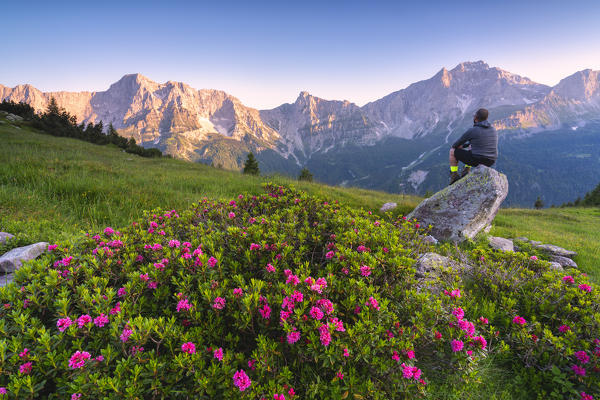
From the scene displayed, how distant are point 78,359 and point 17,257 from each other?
3.27 metres

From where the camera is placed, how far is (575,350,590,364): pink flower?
97.0 inches

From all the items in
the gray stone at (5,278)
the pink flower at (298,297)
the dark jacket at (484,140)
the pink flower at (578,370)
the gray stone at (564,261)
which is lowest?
the gray stone at (564,261)

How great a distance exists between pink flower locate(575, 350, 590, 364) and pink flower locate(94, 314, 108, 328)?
4.71 metres

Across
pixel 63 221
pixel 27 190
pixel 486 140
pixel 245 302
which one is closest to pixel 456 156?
pixel 486 140

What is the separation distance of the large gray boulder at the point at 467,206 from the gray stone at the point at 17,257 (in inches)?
394

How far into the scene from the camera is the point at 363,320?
216 centimetres

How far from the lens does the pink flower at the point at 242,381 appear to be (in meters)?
1.71

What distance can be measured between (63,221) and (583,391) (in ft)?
30.9

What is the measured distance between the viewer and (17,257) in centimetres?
355

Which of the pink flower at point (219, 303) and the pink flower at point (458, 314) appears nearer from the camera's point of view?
the pink flower at point (219, 303)

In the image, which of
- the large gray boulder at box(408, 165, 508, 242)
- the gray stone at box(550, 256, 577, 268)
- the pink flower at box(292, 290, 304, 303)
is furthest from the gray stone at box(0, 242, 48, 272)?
the gray stone at box(550, 256, 577, 268)

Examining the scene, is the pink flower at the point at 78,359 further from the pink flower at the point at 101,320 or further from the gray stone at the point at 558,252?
the gray stone at the point at 558,252

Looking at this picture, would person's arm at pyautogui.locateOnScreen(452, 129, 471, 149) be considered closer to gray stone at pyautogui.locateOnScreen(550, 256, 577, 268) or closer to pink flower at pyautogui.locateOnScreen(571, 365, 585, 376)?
gray stone at pyautogui.locateOnScreen(550, 256, 577, 268)

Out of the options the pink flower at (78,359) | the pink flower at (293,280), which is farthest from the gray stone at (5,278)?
the pink flower at (293,280)
